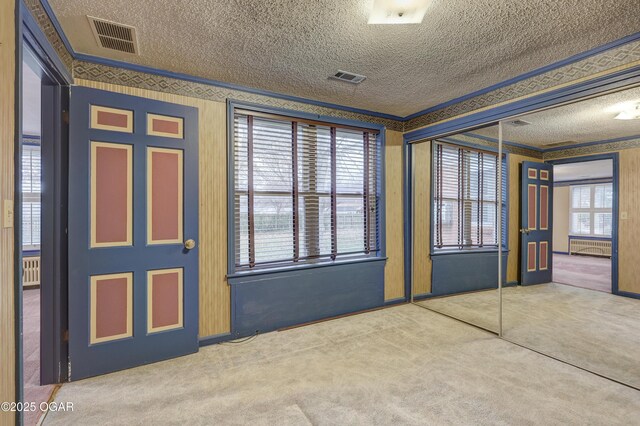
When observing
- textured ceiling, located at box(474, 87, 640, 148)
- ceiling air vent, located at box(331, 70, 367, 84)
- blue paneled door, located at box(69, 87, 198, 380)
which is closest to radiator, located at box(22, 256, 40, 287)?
blue paneled door, located at box(69, 87, 198, 380)

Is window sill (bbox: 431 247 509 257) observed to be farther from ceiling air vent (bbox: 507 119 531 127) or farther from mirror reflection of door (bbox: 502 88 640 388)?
ceiling air vent (bbox: 507 119 531 127)

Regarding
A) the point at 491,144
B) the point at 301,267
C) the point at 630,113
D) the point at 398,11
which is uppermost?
the point at 398,11

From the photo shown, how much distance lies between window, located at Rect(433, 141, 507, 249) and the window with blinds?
121cm

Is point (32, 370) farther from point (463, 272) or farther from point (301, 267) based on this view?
point (463, 272)

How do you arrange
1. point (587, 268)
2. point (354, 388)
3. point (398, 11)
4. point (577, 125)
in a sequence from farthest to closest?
point (587, 268)
point (577, 125)
point (354, 388)
point (398, 11)

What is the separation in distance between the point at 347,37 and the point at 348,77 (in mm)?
701

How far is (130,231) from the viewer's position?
2521 millimetres

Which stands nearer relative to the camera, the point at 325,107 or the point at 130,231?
the point at 130,231

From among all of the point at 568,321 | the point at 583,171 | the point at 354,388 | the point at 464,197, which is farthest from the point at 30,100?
the point at 583,171

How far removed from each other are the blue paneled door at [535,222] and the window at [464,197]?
0.52m

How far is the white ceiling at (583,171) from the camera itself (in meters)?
6.72

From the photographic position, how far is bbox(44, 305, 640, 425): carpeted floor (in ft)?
6.31

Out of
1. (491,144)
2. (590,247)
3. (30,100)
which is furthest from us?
(590,247)

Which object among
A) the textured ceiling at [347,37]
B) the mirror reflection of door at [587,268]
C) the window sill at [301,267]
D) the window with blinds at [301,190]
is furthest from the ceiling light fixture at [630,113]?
the window sill at [301,267]
